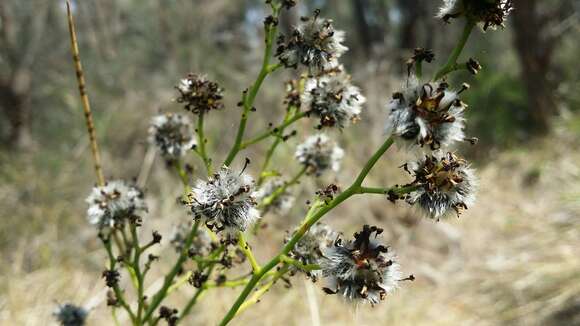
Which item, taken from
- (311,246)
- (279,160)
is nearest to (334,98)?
(311,246)

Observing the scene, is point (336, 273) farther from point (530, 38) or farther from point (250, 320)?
point (530, 38)

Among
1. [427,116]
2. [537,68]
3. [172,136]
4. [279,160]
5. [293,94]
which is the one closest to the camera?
[427,116]

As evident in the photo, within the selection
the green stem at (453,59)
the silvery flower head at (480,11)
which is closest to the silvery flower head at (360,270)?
the green stem at (453,59)

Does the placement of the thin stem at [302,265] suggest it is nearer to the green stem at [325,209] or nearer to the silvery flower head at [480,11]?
the green stem at [325,209]

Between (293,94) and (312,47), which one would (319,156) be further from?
(312,47)

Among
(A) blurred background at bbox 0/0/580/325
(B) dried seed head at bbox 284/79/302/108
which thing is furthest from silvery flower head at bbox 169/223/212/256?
(A) blurred background at bbox 0/0/580/325

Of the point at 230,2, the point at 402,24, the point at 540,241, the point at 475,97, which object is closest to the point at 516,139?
the point at 475,97

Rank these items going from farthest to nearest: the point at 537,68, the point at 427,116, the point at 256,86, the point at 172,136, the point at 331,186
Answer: the point at 537,68
the point at 172,136
the point at 256,86
the point at 331,186
the point at 427,116
